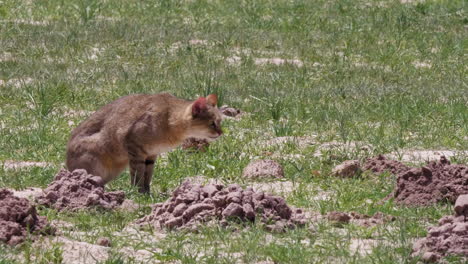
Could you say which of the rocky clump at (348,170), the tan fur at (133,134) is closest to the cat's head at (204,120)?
the tan fur at (133,134)

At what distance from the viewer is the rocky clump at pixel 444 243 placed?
7039 millimetres

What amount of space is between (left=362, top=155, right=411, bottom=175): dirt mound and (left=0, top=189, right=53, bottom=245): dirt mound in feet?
12.2

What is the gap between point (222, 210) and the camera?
8078mm

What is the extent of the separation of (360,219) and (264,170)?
1.83 m

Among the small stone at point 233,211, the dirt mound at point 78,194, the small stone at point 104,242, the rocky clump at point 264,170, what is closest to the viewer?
the small stone at point 104,242

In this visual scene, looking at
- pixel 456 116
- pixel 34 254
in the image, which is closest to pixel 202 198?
pixel 34 254

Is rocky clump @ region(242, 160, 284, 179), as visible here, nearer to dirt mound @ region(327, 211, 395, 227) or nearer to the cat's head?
the cat's head

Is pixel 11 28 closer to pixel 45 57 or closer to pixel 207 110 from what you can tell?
pixel 45 57

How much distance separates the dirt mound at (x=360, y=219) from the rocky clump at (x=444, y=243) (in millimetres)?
924

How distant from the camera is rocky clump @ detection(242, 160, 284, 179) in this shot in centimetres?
1007

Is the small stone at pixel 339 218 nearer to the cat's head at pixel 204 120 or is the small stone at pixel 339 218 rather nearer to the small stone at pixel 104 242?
the small stone at pixel 104 242

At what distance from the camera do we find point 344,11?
19766 millimetres

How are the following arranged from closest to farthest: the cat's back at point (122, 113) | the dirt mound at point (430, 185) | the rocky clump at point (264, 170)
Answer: the dirt mound at point (430, 185) < the cat's back at point (122, 113) < the rocky clump at point (264, 170)

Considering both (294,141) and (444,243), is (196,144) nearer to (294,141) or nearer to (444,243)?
(294,141)
